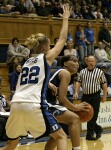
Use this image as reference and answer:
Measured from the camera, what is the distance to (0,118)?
9.11 m

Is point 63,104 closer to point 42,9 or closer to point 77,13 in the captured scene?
point 42,9

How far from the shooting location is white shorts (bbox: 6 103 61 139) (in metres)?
5.03

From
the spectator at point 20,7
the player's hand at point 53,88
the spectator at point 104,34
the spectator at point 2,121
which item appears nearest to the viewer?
the player's hand at point 53,88

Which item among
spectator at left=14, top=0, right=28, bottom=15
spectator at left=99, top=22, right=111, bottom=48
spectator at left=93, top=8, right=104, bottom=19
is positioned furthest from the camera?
spectator at left=93, top=8, right=104, bottom=19

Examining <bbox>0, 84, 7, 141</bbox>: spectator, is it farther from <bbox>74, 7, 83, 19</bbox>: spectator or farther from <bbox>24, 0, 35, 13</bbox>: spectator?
<bbox>74, 7, 83, 19</bbox>: spectator

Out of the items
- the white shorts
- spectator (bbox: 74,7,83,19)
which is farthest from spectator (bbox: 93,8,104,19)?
the white shorts

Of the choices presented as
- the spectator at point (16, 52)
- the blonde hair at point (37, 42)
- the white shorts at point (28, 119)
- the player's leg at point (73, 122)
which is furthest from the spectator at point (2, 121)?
the blonde hair at point (37, 42)

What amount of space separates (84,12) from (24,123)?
46.5 ft

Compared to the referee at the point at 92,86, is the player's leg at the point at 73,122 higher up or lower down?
higher up

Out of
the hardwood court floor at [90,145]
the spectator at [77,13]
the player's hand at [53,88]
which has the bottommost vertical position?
the hardwood court floor at [90,145]

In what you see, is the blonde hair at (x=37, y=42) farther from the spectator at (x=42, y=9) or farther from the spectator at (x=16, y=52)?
the spectator at (x=42, y=9)

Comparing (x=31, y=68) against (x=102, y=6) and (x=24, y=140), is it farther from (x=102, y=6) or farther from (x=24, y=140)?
(x=102, y=6)

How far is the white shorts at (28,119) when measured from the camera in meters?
5.03

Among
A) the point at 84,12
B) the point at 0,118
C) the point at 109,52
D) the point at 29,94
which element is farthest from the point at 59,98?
the point at 84,12
